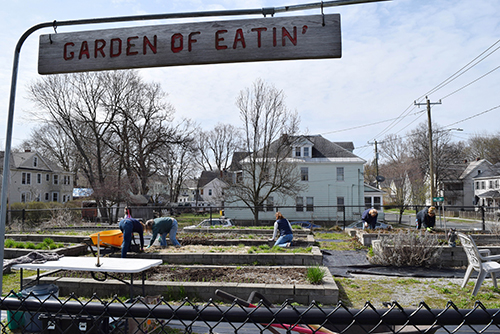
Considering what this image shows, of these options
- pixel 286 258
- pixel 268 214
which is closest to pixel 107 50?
pixel 286 258

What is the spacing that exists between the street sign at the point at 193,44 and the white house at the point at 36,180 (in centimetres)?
4639

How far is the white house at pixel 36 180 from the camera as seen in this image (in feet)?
149

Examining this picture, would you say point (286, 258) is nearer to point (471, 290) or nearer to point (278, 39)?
point (471, 290)

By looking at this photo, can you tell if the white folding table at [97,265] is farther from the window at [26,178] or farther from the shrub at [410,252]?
the window at [26,178]

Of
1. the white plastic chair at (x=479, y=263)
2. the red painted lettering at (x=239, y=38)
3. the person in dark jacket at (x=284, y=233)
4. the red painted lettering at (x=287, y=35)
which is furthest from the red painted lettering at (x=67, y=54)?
the person in dark jacket at (x=284, y=233)

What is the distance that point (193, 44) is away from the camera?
3633 millimetres

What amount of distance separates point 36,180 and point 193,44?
53.5 meters

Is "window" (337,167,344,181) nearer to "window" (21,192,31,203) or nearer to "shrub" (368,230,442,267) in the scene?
"shrub" (368,230,442,267)

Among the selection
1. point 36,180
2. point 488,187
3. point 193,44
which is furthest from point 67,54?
point 488,187

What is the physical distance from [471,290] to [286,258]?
436 cm

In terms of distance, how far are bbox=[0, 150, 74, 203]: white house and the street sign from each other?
152ft

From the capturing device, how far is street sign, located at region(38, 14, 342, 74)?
3.48 meters

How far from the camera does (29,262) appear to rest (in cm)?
629

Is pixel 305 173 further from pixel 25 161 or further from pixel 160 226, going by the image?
pixel 25 161
